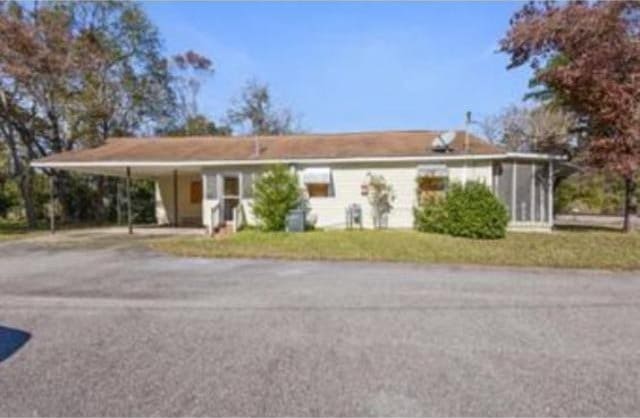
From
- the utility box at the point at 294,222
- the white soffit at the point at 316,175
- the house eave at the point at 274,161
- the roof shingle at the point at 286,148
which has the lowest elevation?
the utility box at the point at 294,222

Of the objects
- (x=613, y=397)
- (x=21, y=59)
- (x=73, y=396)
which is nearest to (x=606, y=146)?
(x=613, y=397)

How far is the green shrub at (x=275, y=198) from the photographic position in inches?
699

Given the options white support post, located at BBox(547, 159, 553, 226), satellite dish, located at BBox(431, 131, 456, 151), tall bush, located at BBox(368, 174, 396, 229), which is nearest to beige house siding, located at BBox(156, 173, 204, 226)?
tall bush, located at BBox(368, 174, 396, 229)

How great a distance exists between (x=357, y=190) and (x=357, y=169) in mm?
677

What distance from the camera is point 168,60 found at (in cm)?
3500

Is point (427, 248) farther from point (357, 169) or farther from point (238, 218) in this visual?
point (238, 218)

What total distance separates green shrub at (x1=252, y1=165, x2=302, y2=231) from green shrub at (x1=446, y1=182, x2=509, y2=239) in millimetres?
4712

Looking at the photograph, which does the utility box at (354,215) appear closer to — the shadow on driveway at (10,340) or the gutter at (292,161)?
the gutter at (292,161)

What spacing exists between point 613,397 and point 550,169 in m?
15.6

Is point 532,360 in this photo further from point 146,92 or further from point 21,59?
point 146,92

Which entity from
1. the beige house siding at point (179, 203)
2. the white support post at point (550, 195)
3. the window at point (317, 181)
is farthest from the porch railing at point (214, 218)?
the white support post at point (550, 195)

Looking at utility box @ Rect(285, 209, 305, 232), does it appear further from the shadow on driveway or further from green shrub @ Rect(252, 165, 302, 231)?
the shadow on driveway

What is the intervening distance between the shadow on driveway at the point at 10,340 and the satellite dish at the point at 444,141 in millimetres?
14545

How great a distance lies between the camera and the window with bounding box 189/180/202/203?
2491 centimetres
